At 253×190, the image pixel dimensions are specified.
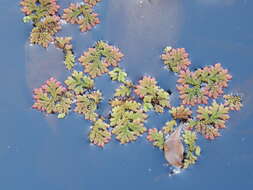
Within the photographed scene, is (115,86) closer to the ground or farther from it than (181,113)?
farther from it

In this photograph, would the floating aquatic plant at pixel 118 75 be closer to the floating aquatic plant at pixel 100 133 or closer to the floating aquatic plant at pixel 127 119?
the floating aquatic plant at pixel 127 119

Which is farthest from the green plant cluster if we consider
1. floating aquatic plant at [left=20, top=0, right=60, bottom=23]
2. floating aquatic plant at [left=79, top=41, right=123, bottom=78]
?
floating aquatic plant at [left=20, top=0, right=60, bottom=23]

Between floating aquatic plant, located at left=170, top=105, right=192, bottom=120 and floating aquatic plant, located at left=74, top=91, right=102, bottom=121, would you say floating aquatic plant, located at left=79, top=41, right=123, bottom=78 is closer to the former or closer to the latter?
floating aquatic plant, located at left=74, top=91, right=102, bottom=121

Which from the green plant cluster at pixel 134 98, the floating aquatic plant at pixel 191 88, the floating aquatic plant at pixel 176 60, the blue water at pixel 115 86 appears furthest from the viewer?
the floating aquatic plant at pixel 176 60

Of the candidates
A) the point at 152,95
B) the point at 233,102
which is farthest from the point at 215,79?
the point at 152,95

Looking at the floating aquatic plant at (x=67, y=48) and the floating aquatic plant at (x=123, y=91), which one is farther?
the floating aquatic plant at (x=67, y=48)

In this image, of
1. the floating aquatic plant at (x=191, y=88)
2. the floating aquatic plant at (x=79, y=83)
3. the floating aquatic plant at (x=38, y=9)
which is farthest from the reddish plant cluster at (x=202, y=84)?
the floating aquatic plant at (x=38, y=9)

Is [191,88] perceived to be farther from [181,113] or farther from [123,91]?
[123,91]
